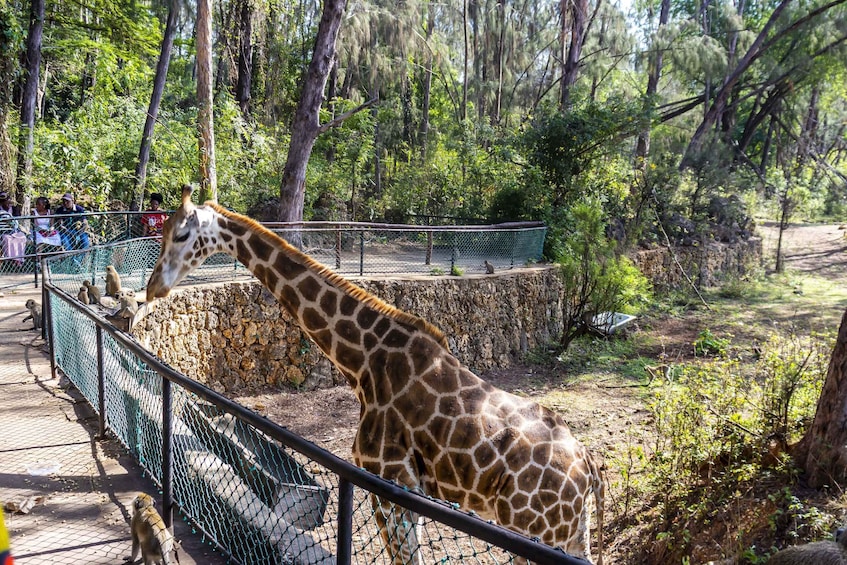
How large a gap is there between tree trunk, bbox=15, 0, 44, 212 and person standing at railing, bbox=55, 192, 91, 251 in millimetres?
1892

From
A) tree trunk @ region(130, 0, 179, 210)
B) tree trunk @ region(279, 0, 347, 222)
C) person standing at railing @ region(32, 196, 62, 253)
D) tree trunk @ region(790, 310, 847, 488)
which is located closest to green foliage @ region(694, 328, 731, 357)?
tree trunk @ region(790, 310, 847, 488)

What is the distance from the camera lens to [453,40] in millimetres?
35062

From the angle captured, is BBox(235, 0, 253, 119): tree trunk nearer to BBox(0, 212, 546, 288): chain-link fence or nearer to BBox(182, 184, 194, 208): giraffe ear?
BBox(0, 212, 546, 288): chain-link fence

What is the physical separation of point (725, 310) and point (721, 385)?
11037 millimetres

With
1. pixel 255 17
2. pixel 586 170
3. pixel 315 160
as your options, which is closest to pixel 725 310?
pixel 586 170

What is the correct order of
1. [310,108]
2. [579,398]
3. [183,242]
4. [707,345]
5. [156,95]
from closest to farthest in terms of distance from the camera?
1. [183,242]
2. [579,398]
3. [707,345]
4. [310,108]
5. [156,95]

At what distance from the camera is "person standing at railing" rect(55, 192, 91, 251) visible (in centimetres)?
1243

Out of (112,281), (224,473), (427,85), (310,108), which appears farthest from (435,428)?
(427,85)

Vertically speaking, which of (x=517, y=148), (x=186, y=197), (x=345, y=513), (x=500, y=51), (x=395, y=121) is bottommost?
(x=345, y=513)

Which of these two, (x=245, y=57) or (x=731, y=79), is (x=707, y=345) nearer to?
(x=731, y=79)

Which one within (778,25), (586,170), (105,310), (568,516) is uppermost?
(778,25)

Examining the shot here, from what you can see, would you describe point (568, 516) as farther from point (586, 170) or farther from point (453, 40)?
point (453, 40)

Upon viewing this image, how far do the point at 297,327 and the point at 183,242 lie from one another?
705cm

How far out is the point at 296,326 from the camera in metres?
11.7
